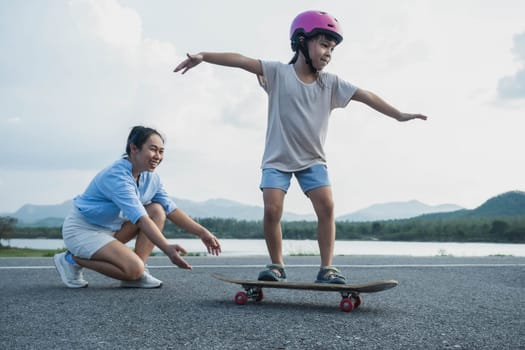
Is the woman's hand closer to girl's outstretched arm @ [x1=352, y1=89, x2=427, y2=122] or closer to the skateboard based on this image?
the skateboard

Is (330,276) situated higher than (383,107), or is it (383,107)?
(383,107)

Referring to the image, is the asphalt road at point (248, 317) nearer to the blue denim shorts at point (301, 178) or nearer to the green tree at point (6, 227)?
the blue denim shorts at point (301, 178)

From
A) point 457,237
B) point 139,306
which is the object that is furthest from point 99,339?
point 457,237

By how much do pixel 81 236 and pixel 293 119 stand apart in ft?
6.75

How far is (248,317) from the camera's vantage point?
3.38 metres

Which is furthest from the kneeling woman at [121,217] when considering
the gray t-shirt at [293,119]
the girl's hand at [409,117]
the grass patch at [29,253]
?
the grass patch at [29,253]

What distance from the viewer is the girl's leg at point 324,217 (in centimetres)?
418

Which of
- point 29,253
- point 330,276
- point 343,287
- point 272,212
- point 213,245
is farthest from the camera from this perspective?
point 29,253

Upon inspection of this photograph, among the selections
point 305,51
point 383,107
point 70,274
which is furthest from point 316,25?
point 70,274

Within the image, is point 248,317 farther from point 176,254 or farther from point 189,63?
point 189,63

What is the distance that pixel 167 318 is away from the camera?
10.9 ft

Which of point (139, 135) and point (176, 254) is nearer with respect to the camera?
point (176, 254)

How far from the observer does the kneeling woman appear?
4398 mm

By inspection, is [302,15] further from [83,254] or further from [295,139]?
[83,254]
